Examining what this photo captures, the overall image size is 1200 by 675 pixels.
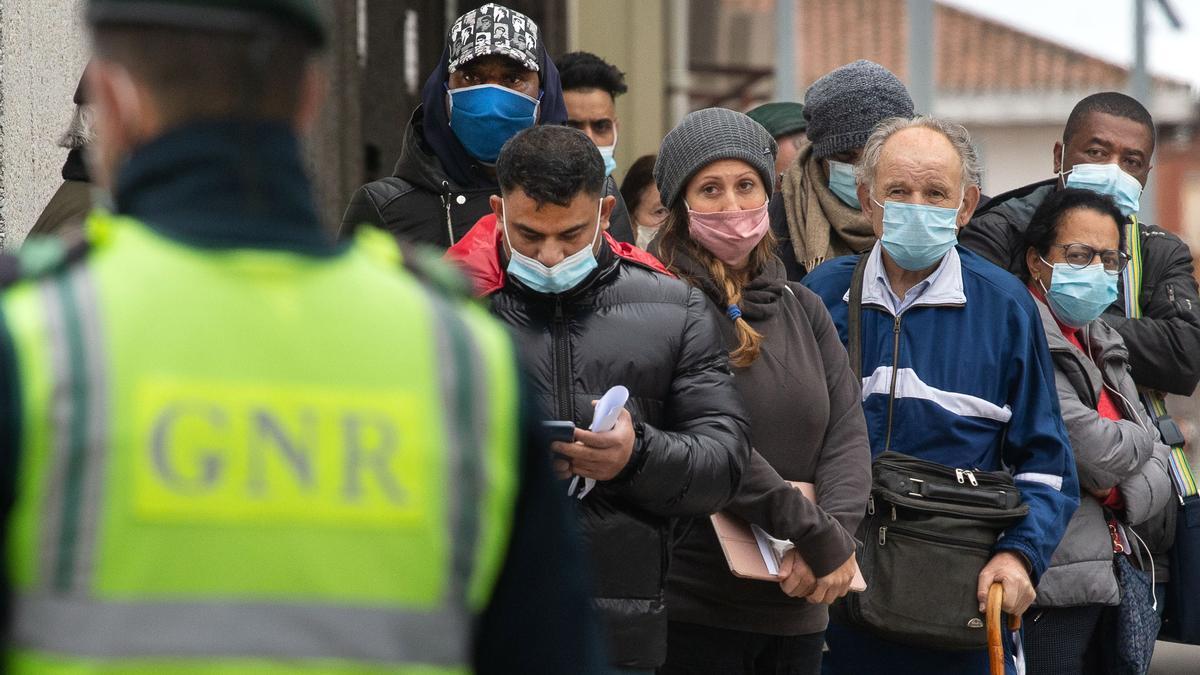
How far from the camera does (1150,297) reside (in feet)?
18.4

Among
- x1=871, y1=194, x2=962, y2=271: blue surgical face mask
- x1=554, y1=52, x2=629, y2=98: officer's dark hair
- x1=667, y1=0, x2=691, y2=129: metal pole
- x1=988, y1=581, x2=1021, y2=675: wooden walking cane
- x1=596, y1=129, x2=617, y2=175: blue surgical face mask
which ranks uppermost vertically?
x1=667, y1=0, x2=691, y2=129: metal pole

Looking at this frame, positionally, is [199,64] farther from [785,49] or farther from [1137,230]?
[785,49]

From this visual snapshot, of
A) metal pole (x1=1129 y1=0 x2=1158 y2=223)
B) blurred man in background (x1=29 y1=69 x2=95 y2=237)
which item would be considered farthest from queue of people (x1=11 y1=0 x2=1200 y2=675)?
metal pole (x1=1129 y1=0 x2=1158 y2=223)

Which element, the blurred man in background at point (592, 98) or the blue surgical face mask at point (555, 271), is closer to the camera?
the blue surgical face mask at point (555, 271)

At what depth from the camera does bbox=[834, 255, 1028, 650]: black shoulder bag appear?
14.9 ft

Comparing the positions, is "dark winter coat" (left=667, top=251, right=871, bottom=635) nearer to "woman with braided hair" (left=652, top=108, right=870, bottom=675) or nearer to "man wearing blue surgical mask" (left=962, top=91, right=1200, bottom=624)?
"woman with braided hair" (left=652, top=108, right=870, bottom=675)

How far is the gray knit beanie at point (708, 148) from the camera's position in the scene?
15.0 feet

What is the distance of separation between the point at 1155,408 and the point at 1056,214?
0.73 meters

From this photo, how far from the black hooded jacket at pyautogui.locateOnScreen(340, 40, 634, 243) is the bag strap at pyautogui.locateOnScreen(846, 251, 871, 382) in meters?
0.64

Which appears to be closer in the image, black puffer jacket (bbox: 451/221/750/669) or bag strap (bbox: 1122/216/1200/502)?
black puffer jacket (bbox: 451/221/750/669)

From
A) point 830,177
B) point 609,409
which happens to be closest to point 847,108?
point 830,177

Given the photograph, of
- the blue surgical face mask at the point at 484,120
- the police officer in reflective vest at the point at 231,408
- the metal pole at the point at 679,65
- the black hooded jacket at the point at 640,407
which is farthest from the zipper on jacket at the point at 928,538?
the metal pole at the point at 679,65

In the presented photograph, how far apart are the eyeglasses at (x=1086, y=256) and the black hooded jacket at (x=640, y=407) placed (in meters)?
1.63

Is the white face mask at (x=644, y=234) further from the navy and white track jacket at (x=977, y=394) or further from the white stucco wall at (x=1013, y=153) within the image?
the white stucco wall at (x=1013, y=153)
